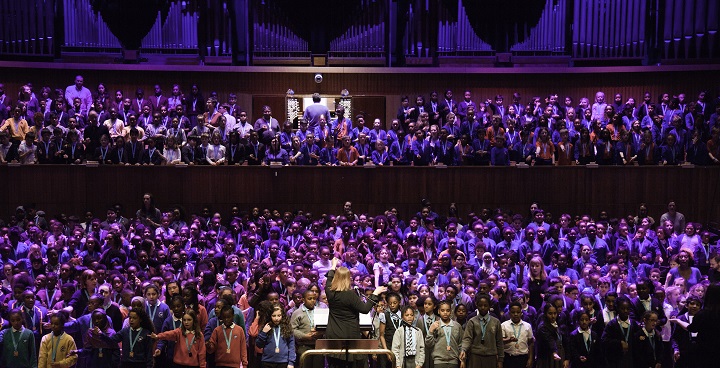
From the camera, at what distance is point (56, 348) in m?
9.83

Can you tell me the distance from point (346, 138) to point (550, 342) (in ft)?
22.9

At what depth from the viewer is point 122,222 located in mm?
14797

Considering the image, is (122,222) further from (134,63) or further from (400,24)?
(400,24)

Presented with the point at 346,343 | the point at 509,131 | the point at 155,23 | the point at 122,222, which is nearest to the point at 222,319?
the point at 346,343

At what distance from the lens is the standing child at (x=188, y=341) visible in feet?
31.7

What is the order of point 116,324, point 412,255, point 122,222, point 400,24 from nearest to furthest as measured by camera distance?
1. point 116,324
2. point 412,255
3. point 122,222
4. point 400,24

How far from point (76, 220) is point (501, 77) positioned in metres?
9.52

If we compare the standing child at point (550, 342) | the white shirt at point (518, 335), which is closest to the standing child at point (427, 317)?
the white shirt at point (518, 335)

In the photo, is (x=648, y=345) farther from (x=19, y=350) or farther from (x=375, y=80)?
(x=375, y=80)

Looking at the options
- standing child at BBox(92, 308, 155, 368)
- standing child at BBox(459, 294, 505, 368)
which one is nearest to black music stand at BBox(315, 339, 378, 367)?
standing child at BBox(459, 294, 505, 368)

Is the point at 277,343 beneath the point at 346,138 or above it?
beneath

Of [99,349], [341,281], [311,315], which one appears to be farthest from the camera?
[311,315]

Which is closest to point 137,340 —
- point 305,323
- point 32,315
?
point 32,315

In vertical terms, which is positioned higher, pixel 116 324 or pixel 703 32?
pixel 703 32
